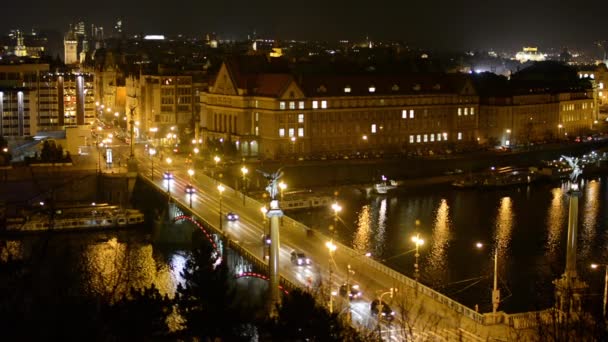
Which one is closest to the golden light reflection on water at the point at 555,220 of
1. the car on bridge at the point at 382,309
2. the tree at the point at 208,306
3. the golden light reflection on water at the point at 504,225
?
the golden light reflection on water at the point at 504,225

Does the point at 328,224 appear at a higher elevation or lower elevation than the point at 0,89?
lower

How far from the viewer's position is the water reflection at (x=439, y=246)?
813 inches

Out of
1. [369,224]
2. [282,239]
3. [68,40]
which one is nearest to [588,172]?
[369,224]

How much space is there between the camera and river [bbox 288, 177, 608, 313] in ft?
64.9

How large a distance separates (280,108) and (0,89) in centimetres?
1206

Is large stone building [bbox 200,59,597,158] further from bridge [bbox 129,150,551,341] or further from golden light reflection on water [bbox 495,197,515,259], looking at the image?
bridge [bbox 129,150,551,341]

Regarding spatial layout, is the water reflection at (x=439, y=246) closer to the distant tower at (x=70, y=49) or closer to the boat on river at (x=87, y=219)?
the boat on river at (x=87, y=219)

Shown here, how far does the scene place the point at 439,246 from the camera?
2403 cm

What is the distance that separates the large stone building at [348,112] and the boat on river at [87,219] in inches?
353

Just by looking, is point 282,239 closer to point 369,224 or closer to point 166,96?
point 369,224

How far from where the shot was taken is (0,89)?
3888 cm

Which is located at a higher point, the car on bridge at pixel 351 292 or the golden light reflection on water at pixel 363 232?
the car on bridge at pixel 351 292

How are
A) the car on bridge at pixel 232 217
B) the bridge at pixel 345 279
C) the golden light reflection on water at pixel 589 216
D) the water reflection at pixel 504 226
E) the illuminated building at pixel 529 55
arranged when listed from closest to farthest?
the bridge at pixel 345 279, the car on bridge at pixel 232 217, the water reflection at pixel 504 226, the golden light reflection on water at pixel 589 216, the illuminated building at pixel 529 55

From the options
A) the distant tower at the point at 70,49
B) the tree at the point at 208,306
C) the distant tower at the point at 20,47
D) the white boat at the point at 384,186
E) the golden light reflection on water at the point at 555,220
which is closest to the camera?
the tree at the point at 208,306
